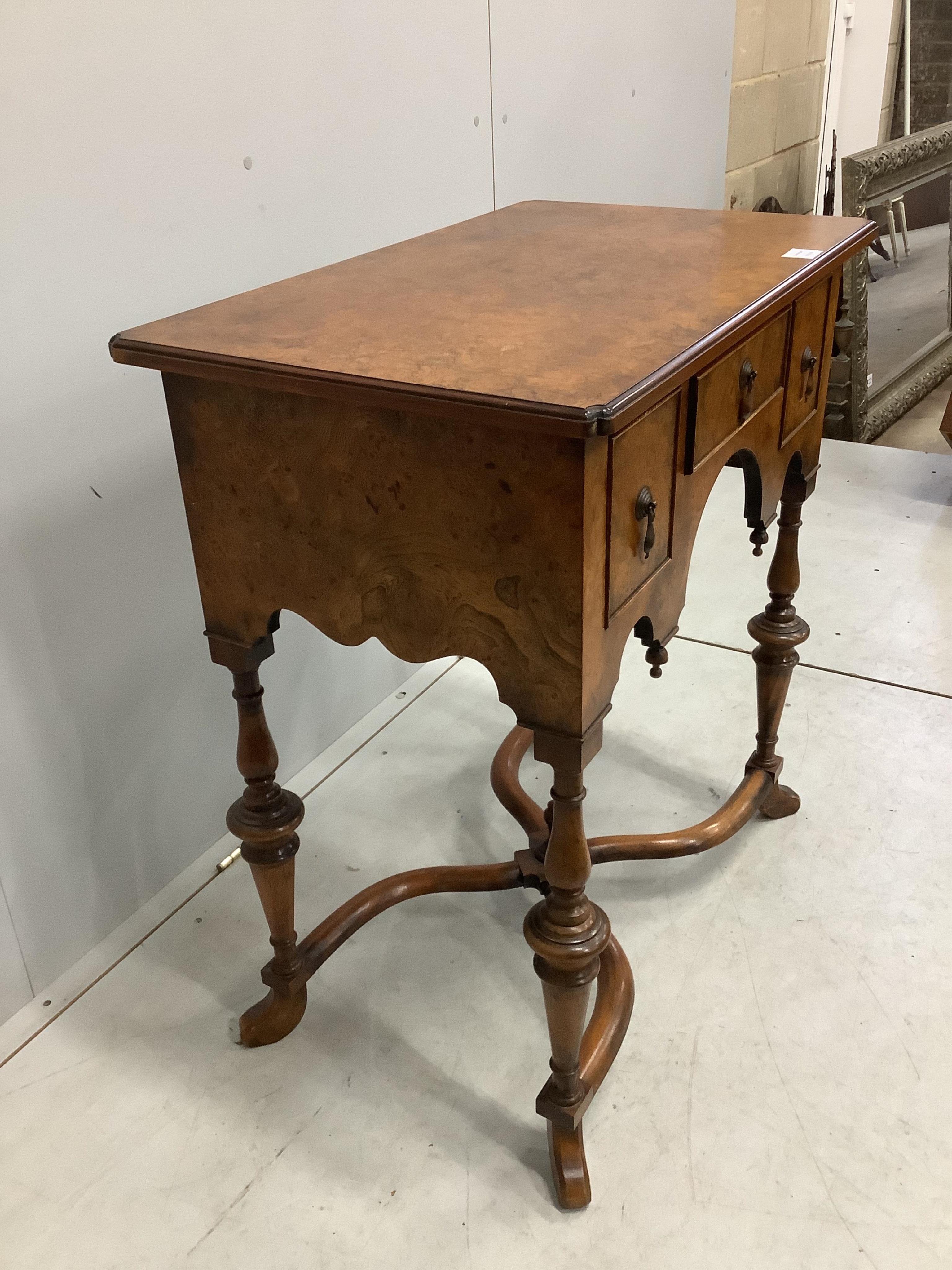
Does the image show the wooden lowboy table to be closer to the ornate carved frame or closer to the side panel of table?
the side panel of table

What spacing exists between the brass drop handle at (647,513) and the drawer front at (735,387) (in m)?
0.10

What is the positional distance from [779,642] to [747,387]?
699mm

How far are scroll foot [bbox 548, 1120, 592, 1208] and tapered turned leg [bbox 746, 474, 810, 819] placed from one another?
81 cm

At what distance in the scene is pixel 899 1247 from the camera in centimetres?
135

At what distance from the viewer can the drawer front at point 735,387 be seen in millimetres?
1236

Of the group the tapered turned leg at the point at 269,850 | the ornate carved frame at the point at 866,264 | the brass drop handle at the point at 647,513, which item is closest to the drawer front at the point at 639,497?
the brass drop handle at the point at 647,513

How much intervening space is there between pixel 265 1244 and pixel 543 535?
943 mm

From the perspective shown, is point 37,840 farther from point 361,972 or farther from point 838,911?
point 838,911

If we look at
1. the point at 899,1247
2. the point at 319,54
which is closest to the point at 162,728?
the point at 319,54

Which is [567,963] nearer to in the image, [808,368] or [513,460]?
[513,460]

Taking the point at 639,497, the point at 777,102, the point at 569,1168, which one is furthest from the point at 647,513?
the point at 777,102

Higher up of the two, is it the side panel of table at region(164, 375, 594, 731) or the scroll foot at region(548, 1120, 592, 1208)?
the side panel of table at region(164, 375, 594, 731)

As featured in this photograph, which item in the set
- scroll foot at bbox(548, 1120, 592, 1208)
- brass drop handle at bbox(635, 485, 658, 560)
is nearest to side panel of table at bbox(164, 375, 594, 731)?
brass drop handle at bbox(635, 485, 658, 560)

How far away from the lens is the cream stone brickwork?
13.5ft
